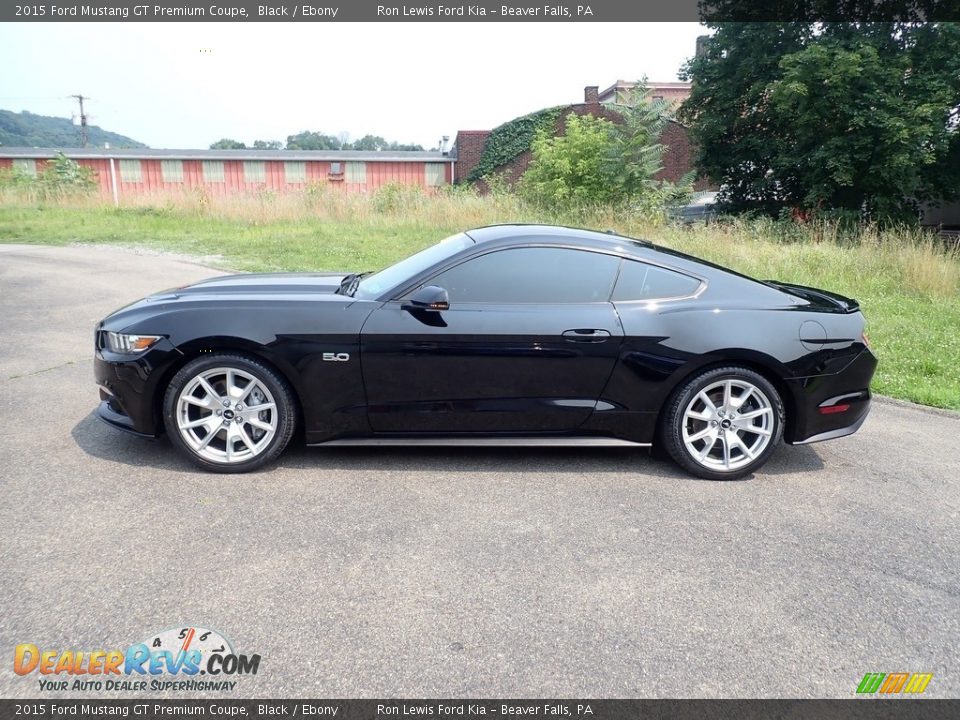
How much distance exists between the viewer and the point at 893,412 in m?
6.05

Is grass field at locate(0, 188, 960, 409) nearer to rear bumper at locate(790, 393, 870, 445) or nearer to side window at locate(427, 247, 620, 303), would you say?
rear bumper at locate(790, 393, 870, 445)

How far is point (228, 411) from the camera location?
168 inches

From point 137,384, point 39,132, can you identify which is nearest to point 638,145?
point 137,384

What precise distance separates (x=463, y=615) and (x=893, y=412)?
185 inches

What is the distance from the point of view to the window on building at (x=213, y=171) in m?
45.1

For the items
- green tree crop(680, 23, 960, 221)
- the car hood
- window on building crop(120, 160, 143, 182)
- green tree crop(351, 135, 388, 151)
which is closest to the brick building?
window on building crop(120, 160, 143, 182)

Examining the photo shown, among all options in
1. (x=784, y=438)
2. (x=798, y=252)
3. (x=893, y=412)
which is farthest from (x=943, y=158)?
(x=784, y=438)

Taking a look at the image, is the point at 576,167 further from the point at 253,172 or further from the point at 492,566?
the point at 253,172

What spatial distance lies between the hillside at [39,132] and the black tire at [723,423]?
94.5 meters

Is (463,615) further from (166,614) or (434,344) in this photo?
(434,344)

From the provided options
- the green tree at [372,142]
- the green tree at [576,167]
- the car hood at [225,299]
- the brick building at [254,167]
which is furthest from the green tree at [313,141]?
the car hood at [225,299]

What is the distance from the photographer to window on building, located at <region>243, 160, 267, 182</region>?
45.3 m

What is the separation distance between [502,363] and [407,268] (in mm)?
955

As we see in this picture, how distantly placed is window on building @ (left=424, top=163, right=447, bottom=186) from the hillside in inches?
2271
